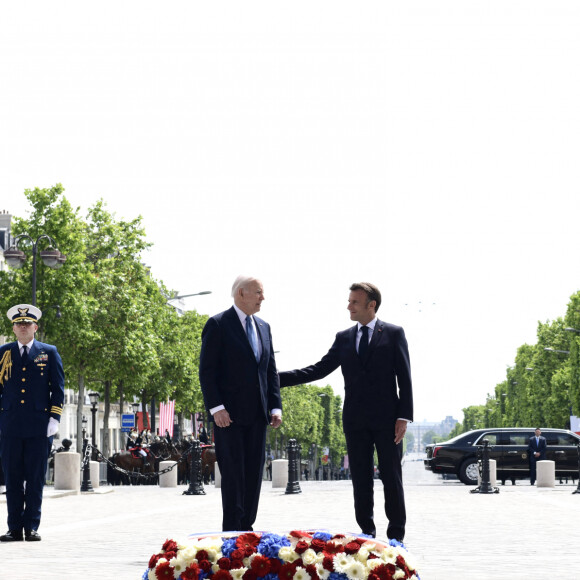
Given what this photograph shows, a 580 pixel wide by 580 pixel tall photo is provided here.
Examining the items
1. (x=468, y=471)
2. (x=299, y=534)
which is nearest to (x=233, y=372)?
(x=299, y=534)

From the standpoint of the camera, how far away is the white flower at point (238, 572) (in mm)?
5777

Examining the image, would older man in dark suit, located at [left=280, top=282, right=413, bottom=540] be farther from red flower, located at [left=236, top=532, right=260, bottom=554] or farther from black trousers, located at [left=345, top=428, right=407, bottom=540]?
red flower, located at [left=236, top=532, right=260, bottom=554]

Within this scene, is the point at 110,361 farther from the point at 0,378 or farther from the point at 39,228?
the point at 0,378

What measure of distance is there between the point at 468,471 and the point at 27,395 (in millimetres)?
26692

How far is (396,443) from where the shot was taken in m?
9.15

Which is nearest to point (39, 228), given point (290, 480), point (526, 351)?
point (290, 480)

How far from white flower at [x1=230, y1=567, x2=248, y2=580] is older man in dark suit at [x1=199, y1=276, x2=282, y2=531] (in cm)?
257

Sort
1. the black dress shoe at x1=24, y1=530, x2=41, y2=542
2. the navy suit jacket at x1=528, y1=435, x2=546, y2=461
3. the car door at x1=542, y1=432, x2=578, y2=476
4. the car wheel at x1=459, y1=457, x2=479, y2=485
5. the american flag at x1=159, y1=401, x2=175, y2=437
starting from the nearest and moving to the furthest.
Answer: the black dress shoe at x1=24, y1=530, x2=41, y2=542 → the car wheel at x1=459, y1=457, x2=479, y2=485 → the navy suit jacket at x1=528, y1=435, x2=546, y2=461 → the car door at x1=542, y1=432, x2=578, y2=476 → the american flag at x1=159, y1=401, x2=175, y2=437

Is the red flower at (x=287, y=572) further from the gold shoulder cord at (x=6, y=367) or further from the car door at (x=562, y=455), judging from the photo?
the car door at (x=562, y=455)

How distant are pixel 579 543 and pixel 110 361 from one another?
38604 millimetres

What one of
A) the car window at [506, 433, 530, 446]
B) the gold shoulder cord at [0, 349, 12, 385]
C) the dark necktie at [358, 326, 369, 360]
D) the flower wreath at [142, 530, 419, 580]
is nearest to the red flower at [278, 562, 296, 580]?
the flower wreath at [142, 530, 419, 580]

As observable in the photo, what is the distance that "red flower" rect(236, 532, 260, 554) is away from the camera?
5.93m

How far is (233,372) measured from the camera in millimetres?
8539

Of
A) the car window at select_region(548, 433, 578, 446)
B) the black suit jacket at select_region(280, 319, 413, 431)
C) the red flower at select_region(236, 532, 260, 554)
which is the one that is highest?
the black suit jacket at select_region(280, 319, 413, 431)
